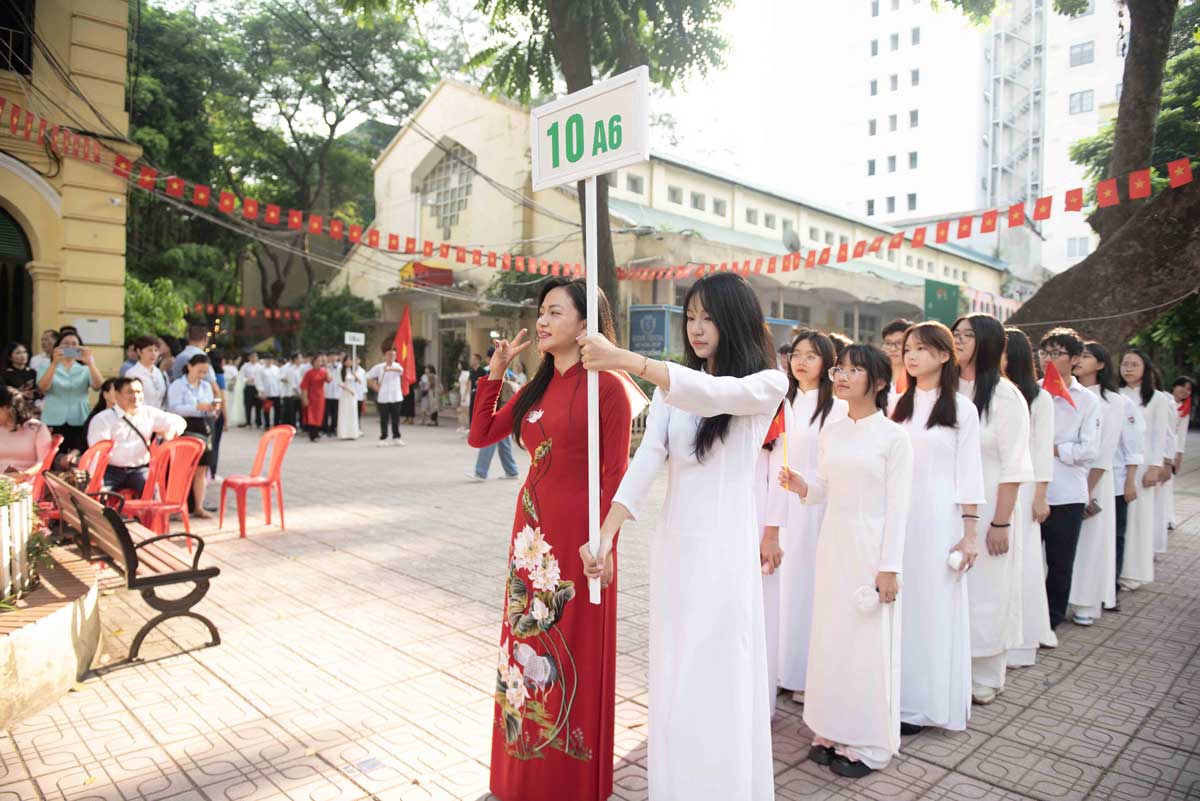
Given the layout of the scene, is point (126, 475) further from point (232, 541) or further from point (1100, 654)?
point (1100, 654)

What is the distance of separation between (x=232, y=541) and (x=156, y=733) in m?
3.82

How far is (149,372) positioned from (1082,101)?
5386 centimetres

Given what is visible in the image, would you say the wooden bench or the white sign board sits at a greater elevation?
the white sign board

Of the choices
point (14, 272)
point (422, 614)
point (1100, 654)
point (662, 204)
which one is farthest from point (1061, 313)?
point (662, 204)

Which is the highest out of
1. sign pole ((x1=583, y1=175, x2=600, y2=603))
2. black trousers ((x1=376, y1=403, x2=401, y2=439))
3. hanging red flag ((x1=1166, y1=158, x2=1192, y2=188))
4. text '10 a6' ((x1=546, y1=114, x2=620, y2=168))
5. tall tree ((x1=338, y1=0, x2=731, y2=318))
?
tall tree ((x1=338, y1=0, x2=731, y2=318))

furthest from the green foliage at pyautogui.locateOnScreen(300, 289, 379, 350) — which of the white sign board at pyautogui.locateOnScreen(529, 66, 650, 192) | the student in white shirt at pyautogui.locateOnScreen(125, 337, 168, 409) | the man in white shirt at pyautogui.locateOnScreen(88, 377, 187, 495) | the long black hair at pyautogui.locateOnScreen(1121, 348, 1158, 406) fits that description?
the white sign board at pyautogui.locateOnScreen(529, 66, 650, 192)

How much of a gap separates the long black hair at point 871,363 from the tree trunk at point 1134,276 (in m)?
5.26

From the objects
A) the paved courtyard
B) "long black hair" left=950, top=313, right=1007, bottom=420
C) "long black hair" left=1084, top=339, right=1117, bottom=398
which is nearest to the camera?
the paved courtyard

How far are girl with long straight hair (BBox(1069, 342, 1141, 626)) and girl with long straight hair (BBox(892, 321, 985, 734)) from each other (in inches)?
92.3

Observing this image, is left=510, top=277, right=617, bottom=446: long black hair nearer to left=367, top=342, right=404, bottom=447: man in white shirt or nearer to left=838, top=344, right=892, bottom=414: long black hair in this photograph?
left=838, top=344, right=892, bottom=414: long black hair

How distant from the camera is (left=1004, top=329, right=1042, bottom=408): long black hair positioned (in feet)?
14.3

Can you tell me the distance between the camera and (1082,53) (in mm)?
46094

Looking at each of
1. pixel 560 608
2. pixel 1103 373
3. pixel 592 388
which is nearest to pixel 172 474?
pixel 560 608

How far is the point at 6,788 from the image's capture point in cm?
282
